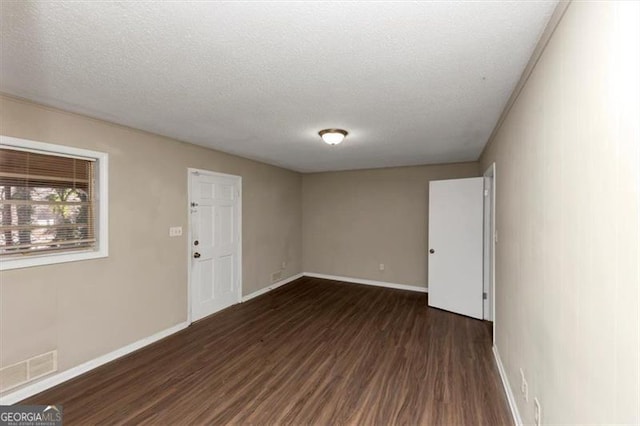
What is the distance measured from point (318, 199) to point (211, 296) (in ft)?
9.90

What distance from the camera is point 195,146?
3672 mm

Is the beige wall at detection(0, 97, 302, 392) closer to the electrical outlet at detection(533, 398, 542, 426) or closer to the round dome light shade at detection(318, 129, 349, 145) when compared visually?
the round dome light shade at detection(318, 129, 349, 145)

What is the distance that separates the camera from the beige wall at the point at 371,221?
511 centimetres

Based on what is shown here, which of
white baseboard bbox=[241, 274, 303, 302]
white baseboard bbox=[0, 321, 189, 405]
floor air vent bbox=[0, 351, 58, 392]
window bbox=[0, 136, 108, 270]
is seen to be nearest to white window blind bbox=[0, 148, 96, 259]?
window bbox=[0, 136, 108, 270]

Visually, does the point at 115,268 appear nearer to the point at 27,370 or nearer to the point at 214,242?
the point at 27,370

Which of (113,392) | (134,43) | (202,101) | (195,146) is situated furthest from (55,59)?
(113,392)

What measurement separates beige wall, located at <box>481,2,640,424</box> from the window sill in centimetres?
351

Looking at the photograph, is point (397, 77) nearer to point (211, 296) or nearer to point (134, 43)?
point (134, 43)

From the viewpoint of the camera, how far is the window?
212 centimetres

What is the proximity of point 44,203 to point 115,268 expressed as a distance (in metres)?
0.84

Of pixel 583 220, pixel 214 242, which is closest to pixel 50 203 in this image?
pixel 214 242

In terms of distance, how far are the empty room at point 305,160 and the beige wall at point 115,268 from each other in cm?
2

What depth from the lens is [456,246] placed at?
13.3ft

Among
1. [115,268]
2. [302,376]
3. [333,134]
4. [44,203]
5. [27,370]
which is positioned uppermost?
[333,134]
